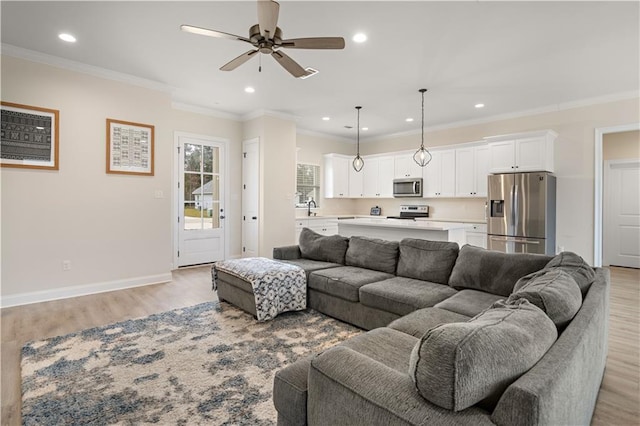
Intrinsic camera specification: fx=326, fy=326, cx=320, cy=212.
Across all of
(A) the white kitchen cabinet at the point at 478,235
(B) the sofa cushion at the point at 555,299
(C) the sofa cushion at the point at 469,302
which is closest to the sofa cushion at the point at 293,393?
(B) the sofa cushion at the point at 555,299

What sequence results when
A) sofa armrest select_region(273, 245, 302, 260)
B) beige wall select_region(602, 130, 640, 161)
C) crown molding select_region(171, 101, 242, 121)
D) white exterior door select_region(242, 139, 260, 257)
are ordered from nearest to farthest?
1. sofa armrest select_region(273, 245, 302, 260)
2. crown molding select_region(171, 101, 242, 121)
3. white exterior door select_region(242, 139, 260, 257)
4. beige wall select_region(602, 130, 640, 161)

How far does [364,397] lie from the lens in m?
1.07

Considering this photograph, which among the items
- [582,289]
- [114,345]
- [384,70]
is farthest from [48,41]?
[582,289]

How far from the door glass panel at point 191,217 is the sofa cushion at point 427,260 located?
13.2 feet

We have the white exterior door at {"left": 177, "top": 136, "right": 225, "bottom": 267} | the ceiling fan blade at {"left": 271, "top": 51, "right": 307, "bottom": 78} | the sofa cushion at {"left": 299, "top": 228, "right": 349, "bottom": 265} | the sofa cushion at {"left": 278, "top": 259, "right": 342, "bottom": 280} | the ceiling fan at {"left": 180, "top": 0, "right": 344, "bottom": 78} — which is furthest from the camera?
the white exterior door at {"left": 177, "top": 136, "right": 225, "bottom": 267}

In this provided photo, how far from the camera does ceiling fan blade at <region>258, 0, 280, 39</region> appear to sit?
2158mm

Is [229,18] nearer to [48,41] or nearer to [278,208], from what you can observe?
[48,41]

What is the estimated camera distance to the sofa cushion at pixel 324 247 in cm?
402

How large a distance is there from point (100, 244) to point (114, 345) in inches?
83.0

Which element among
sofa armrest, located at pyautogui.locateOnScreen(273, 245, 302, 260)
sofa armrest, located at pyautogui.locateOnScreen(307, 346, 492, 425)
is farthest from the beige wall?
sofa armrest, located at pyautogui.locateOnScreen(307, 346, 492, 425)

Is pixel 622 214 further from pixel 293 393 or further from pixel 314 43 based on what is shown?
pixel 293 393

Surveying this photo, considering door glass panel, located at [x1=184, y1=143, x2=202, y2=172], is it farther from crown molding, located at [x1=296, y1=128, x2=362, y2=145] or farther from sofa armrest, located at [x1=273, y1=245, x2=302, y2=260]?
sofa armrest, located at [x1=273, y1=245, x2=302, y2=260]

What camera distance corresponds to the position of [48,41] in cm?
348

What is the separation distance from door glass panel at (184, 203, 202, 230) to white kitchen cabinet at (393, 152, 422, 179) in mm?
4377
